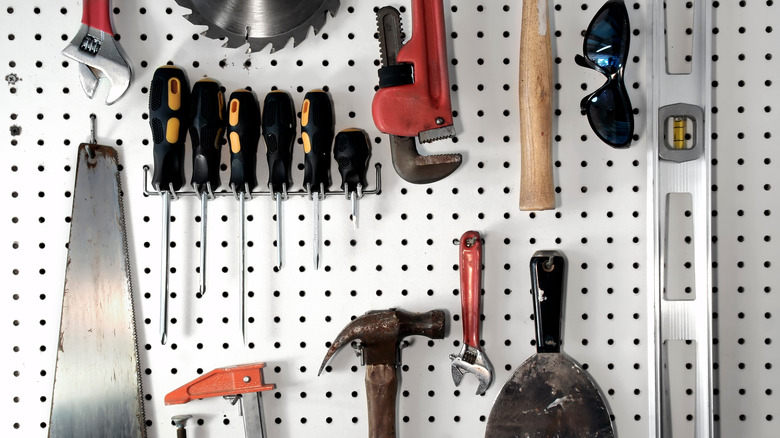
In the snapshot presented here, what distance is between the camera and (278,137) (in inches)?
48.7

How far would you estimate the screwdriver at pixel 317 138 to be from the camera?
1.23m

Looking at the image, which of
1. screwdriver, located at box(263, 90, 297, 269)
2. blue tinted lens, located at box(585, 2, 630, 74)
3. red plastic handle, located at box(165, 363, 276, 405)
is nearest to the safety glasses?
blue tinted lens, located at box(585, 2, 630, 74)

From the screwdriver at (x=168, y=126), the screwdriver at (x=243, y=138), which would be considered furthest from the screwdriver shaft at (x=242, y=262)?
the screwdriver at (x=168, y=126)

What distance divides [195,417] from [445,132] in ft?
2.74

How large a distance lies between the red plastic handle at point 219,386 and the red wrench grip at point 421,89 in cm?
60

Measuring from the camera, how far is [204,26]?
1.31 m

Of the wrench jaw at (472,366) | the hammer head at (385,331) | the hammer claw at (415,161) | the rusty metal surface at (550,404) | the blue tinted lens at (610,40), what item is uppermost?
the blue tinted lens at (610,40)

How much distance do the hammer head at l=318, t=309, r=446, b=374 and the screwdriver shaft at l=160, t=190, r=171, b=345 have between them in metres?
0.35

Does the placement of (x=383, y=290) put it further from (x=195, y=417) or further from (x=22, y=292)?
(x=22, y=292)

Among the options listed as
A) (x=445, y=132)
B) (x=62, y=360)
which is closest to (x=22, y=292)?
(x=62, y=360)

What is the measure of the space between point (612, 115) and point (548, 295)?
1.32 feet

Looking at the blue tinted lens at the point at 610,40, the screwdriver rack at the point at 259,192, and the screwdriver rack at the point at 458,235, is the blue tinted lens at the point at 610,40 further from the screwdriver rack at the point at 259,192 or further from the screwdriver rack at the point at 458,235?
the screwdriver rack at the point at 259,192

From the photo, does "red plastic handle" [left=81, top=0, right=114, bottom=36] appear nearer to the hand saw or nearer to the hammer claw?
the hand saw

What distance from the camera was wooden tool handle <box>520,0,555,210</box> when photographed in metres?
1.22
